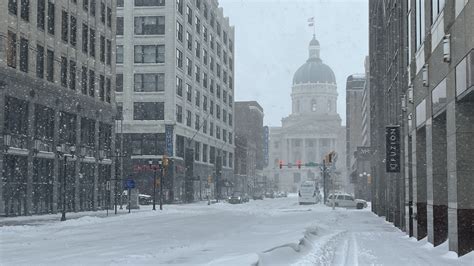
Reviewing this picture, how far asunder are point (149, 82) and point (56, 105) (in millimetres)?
33039

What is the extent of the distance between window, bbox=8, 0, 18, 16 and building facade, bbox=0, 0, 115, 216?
6 centimetres

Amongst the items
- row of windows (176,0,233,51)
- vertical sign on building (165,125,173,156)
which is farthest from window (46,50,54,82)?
row of windows (176,0,233,51)

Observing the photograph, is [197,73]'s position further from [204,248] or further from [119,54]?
[204,248]

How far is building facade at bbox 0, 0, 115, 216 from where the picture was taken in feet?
140

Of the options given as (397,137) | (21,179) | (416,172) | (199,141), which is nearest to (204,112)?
(199,141)

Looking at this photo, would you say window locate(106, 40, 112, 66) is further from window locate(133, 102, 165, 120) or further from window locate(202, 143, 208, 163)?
window locate(202, 143, 208, 163)

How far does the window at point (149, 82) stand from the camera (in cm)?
8175

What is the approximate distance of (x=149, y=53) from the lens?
82125 millimetres

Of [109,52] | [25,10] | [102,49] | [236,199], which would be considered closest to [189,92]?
[236,199]

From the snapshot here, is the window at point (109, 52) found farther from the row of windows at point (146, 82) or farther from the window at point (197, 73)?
the window at point (197, 73)

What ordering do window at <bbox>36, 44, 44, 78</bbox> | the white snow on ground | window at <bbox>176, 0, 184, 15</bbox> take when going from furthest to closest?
1. window at <bbox>176, 0, 184, 15</bbox>
2. window at <bbox>36, 44, 44, 78</bbox>
3. the white snow on ground

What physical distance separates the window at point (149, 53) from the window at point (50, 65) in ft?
109

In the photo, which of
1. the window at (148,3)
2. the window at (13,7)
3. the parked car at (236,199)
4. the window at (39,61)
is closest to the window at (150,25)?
the window at (148,3)

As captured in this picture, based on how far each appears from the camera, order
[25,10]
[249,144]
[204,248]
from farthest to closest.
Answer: [249,144], [25,10], [204,248]
